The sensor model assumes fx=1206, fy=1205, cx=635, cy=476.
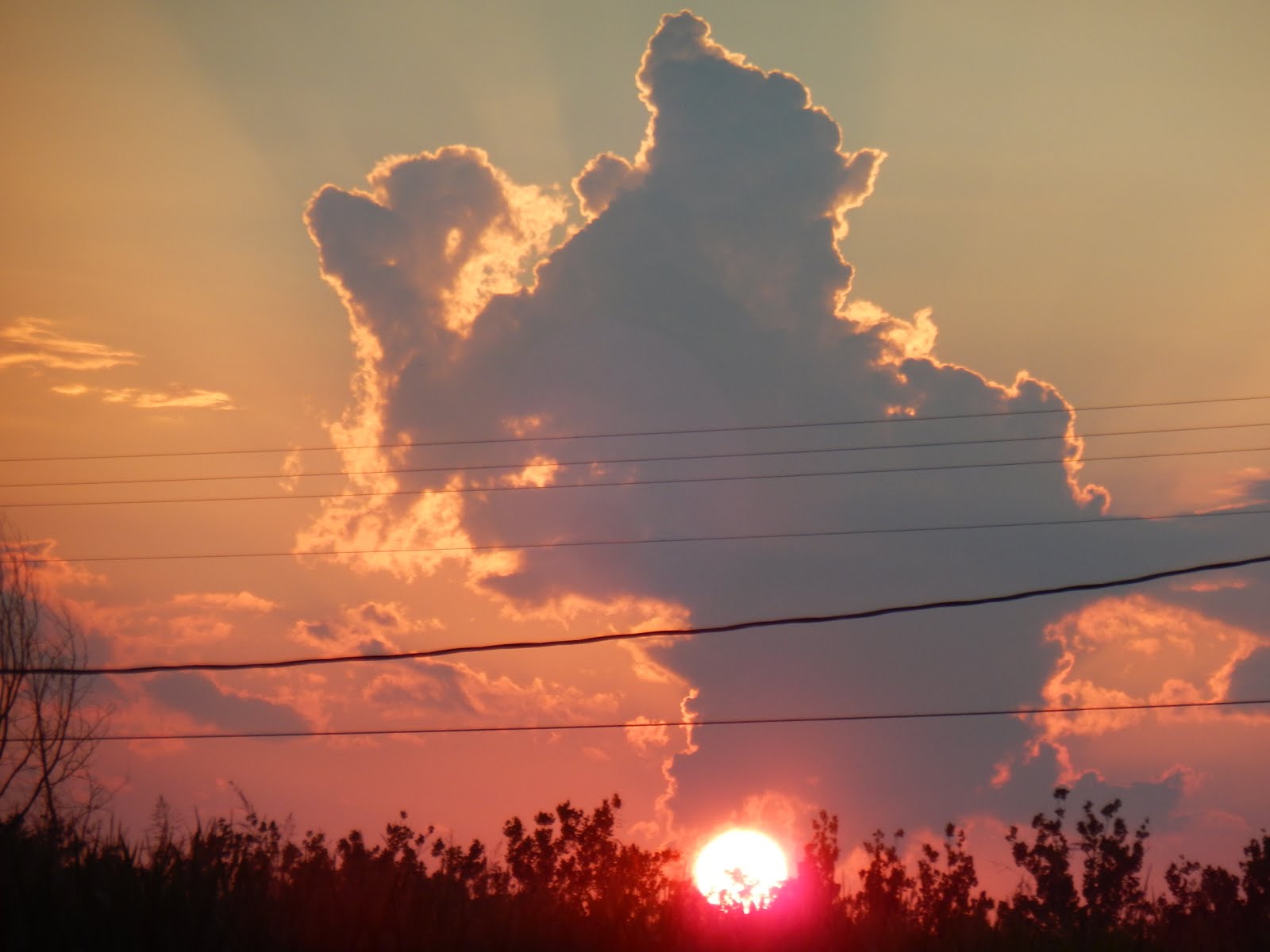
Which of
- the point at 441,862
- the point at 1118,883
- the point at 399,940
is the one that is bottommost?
the point at 399,940

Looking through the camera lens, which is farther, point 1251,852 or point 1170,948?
point 1251,852

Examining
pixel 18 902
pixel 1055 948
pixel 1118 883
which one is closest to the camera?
pixel 18 902

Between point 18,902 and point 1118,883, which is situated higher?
point 1118,883

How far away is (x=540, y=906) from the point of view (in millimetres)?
13109

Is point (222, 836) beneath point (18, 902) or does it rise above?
above

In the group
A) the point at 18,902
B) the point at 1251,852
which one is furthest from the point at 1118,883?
the point at 18,902

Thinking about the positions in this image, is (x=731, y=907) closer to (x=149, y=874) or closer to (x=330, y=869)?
(x=330, y=869)

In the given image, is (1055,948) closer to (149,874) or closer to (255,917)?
(255,917)

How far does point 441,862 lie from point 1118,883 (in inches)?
1160

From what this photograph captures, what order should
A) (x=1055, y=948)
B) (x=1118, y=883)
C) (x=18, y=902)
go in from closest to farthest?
1. (x=18, y=902)
2. (x=1055, y=948)
3. (x=1118, y=883)

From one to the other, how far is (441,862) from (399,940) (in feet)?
4.19

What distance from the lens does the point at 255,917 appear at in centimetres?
1211

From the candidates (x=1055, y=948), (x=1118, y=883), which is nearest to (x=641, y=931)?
(x=1055, y=948)

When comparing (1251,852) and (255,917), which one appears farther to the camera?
(1251,852)
